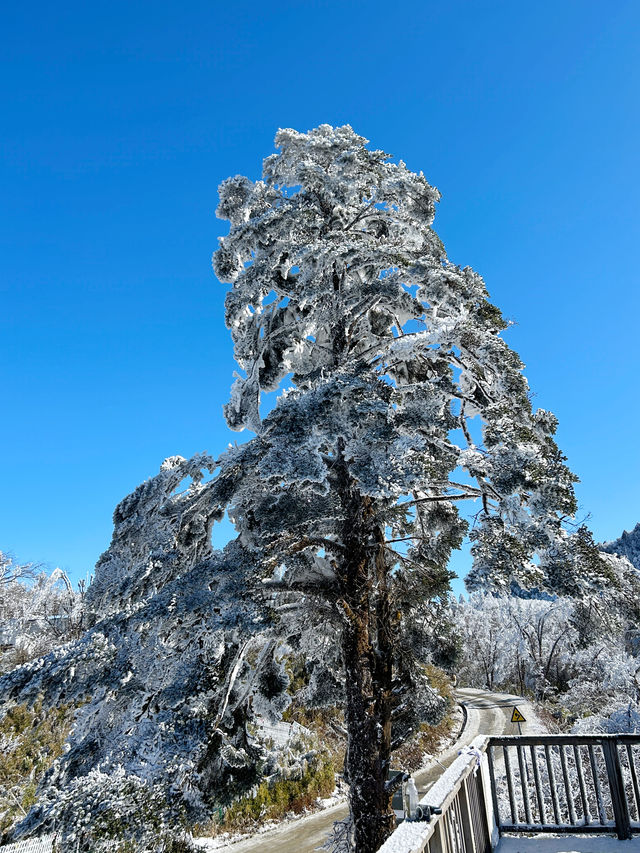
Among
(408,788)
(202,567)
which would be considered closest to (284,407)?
(202,567)

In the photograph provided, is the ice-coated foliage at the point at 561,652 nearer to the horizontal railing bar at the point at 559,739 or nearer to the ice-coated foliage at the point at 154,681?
the horizontal railing bar at the point at 559,739

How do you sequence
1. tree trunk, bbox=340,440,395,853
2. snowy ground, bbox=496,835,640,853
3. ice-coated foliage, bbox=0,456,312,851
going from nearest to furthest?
snowy ground, bbox=496,835,640,853
ice-coated foliage, bbox=0,456,312,851
tree trunk, bbox=340,440,395,853

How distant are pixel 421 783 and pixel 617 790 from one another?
17.6 meters

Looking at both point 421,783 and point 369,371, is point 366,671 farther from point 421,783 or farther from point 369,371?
point 421,783

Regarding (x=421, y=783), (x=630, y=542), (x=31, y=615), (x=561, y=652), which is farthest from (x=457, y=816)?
(x=630, y=542)

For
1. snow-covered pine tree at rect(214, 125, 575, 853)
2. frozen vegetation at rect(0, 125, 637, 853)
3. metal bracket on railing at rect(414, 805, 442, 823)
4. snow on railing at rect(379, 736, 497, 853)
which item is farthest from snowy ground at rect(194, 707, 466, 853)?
metal bracket on railing at rect(414, 805, 442, 823)

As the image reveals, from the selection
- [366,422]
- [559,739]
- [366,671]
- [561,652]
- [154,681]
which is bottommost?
[561,652]

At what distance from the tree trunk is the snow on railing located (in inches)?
99.5

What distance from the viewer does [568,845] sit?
490cm

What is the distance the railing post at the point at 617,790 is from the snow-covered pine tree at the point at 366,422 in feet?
5.64

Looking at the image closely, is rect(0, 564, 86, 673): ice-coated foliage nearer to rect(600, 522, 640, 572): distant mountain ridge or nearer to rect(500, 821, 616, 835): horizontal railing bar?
rect(500, 821, 616, 835): horizontal railing bar

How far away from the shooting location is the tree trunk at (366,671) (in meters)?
7.04

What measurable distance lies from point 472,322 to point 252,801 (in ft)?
57.2

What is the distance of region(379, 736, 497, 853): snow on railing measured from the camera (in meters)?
2.54
